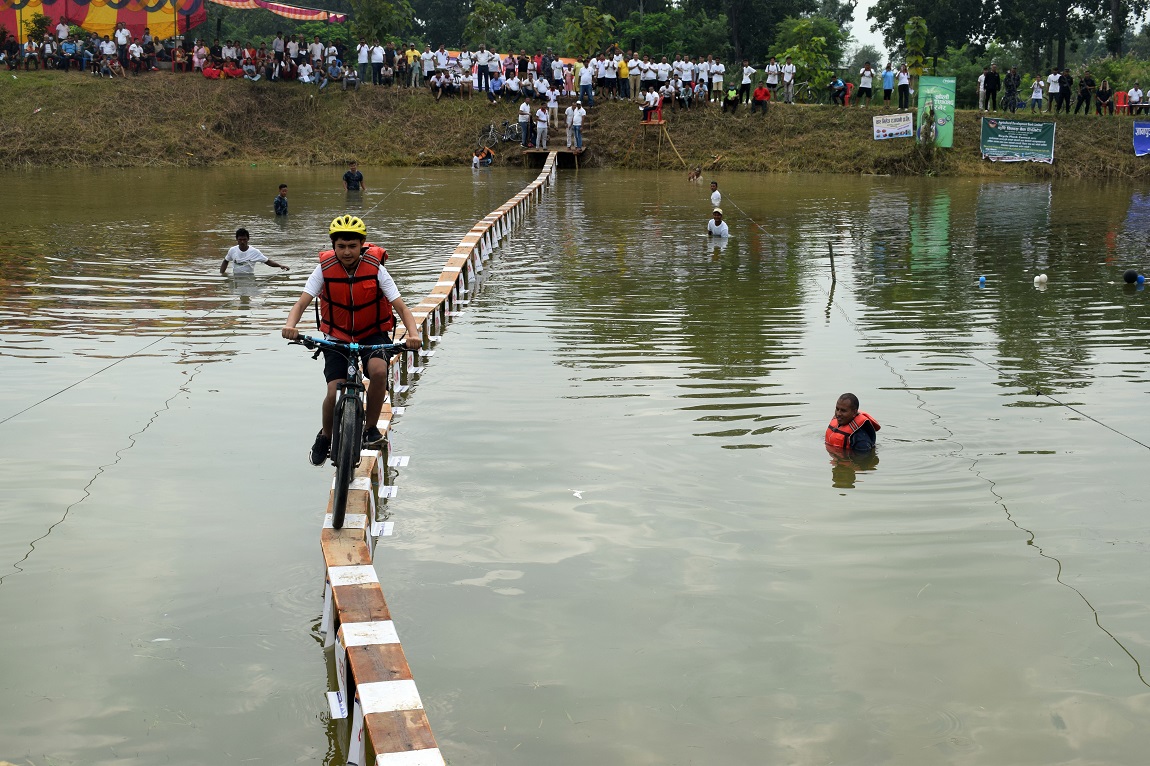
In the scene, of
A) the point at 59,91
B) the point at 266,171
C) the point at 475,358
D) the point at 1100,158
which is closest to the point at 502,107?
the point at 266,171

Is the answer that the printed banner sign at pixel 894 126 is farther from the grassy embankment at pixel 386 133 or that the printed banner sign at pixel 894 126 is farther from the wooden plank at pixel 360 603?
the wooden plank at pixel 360 603

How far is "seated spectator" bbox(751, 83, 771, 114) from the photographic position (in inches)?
1714

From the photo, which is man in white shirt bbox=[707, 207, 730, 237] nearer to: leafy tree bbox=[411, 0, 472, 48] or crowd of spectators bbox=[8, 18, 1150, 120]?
crowd of spectators bbox=[8, 18, 1150, 120]

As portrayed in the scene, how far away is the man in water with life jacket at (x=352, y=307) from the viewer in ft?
25.6

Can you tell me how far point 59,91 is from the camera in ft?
139

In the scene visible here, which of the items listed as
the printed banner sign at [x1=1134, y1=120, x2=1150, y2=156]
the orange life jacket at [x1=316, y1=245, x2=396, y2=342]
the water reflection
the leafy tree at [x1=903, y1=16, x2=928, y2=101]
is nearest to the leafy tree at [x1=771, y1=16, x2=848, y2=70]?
the leafy tree at [x1=903, y1=16, x2=928, y2=101]

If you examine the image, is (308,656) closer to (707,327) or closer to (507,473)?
(507,473)

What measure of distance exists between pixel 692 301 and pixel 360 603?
1105 cm

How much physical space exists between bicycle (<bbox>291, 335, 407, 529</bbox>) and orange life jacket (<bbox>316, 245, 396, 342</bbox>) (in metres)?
0.34

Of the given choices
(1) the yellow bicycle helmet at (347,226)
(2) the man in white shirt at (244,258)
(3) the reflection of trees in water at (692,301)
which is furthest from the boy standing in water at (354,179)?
(1) the yellow bicycle helmet at (347,226)

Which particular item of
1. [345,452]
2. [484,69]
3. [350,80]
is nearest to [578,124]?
[484,69]

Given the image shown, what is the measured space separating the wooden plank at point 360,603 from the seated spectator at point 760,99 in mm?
39445

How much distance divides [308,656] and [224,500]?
2.51 meters

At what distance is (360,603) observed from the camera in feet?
20.2
